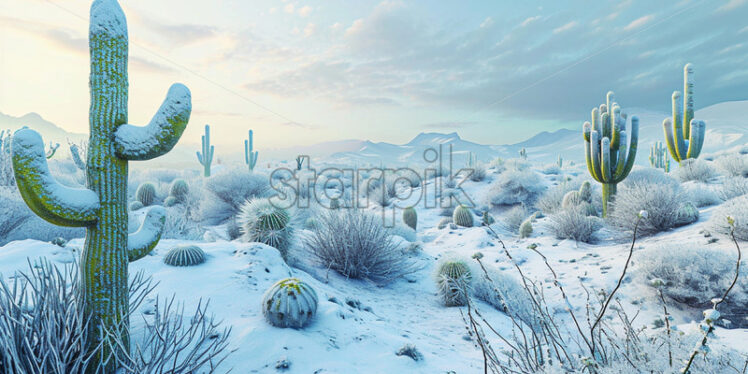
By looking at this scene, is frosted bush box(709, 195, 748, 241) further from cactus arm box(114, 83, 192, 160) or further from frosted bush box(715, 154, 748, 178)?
cactus arm box(114, 83, 192, 160)

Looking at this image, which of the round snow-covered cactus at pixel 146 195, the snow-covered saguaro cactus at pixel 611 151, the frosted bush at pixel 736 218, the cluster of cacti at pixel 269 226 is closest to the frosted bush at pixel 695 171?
the snow-covered saguaro cactus at pixel 611 151

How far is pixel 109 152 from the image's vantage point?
2156mm

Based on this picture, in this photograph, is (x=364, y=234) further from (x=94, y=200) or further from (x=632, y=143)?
(x=632, y=143)

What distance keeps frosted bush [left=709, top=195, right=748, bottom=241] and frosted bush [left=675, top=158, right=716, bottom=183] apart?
587 centimetres

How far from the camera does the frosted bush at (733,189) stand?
820 cm

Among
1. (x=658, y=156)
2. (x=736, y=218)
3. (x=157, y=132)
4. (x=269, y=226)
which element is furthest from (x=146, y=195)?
(x=658, y=156)

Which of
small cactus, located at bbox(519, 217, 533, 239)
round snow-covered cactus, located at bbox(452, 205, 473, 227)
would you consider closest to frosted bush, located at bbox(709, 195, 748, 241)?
small cactus, located at bbox(519, 217, 533, 239)

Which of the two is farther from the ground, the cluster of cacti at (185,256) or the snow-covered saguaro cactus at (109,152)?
the snow-covered saguaro cactus at (109,152)

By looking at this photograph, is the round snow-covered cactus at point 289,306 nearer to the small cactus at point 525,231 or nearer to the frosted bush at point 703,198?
the small cactus at point 525,231

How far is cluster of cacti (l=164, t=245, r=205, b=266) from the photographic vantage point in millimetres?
4227

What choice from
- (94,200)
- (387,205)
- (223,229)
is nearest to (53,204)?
(94,200)

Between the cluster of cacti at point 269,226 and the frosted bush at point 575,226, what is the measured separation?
587 cm

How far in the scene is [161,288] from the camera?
3.60 meters

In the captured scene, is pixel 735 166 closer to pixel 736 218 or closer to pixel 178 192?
pixel 736 218
